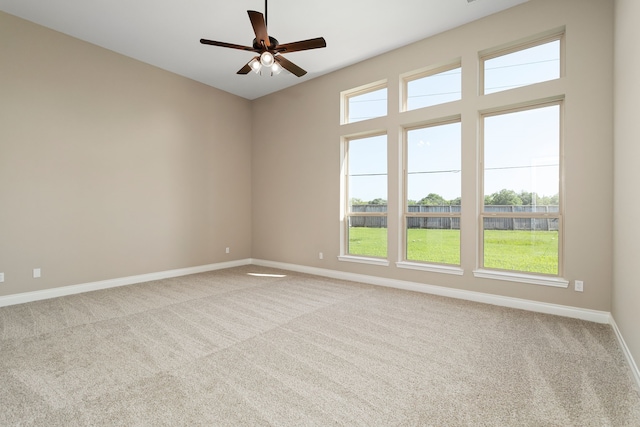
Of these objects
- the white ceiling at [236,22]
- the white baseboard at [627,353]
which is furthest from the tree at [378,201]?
the white baseboard at [627,353]

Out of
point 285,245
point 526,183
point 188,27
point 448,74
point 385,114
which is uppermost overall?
point 188,27

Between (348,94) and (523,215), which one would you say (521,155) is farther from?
(348,94)

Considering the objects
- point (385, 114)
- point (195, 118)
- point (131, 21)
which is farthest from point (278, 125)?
point (131, 21)

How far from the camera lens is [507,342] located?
2.69m

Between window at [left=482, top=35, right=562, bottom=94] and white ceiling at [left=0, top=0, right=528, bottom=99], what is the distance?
564 millimetres

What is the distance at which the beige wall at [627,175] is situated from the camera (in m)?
2.18

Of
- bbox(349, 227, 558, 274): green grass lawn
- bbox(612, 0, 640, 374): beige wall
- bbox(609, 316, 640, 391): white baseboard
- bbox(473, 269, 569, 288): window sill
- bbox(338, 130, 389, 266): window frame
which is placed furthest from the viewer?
bbox(338, 130, 389, 266): window frame

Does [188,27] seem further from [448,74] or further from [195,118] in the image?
[448,74]

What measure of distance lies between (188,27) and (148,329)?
3.79 meters

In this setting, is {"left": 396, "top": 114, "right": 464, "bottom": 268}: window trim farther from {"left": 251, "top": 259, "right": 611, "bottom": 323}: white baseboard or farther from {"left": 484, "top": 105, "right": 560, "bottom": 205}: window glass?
{"left": 484, "top": 105, "right": 560, "bottom": 205}: window glass

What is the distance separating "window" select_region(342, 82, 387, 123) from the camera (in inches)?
193

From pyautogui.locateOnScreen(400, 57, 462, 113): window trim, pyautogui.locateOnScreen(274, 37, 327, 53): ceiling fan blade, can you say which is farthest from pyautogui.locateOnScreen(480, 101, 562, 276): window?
pyautogui.locateOnScreen(274, 37, 327, 53): ceiling fan blade

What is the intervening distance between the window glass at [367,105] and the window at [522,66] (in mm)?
1490

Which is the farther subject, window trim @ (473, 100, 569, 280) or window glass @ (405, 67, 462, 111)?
window glass @ (405, 67, 462, 111)
